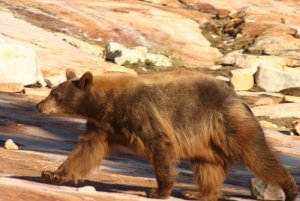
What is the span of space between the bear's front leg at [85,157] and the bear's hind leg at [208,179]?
96cm

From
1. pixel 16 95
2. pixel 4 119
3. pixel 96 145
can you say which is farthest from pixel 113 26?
pixel 96 145

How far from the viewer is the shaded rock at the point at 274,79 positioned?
27.6 meters

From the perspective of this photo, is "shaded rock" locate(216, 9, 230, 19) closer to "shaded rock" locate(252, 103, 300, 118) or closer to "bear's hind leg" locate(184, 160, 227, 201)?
"shaded rock" locate(252, 103, 300, 118)

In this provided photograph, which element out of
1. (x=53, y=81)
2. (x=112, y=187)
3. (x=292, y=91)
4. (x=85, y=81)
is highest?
(x=85, y=81)

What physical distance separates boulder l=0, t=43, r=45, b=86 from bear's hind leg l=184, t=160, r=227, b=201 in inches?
496

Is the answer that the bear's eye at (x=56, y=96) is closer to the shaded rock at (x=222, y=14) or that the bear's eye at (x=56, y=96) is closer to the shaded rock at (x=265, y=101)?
the shaded rock at (x=265, y=101)

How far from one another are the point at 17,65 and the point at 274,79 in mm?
10835

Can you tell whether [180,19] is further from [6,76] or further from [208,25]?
[6,76]

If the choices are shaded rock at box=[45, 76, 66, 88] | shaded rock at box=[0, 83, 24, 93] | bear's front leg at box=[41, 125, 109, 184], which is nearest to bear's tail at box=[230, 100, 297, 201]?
bear's front leg at box=[41, 125, 109, 184]

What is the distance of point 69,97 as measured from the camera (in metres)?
8.10

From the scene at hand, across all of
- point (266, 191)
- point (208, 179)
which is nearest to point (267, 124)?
point (266, 191)

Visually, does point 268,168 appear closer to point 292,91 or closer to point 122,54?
point 292,91

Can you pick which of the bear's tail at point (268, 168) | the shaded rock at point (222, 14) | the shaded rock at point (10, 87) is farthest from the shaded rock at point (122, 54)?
the bear's tail at point (268, 168)

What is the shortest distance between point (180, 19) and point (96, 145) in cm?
2773
